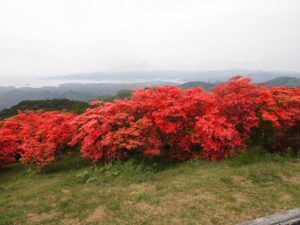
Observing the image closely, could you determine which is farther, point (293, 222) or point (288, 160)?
point (288, 160)

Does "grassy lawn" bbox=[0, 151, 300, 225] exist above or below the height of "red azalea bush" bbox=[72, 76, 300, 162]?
below

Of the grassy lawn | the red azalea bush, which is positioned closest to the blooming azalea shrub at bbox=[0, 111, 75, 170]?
the grassy lawn

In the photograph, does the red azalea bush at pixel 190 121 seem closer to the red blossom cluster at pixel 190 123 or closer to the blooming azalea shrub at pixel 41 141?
the red blossom cluster at pixel 190 123

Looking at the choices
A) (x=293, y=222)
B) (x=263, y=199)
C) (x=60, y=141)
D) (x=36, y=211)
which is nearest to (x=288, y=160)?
(x=263, y=199)

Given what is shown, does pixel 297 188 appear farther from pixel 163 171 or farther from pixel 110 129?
pixel 110 129

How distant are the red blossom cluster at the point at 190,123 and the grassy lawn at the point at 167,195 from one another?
1094mm

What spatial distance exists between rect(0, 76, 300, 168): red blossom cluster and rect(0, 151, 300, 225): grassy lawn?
1.09 meters

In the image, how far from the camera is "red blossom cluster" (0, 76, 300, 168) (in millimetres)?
8547

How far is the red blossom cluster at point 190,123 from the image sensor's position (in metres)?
8.55

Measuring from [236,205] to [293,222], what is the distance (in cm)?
241

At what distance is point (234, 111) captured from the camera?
9.27 metres

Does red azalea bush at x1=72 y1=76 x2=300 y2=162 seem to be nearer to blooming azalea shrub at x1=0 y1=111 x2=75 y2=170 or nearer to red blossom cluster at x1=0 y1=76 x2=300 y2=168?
red blossom cluster at x1=0 y1=76 x2=300 y2=168

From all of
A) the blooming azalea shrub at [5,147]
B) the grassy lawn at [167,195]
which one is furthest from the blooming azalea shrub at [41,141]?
the grassy lawn at [167,195]

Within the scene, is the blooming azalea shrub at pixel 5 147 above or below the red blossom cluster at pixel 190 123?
below
